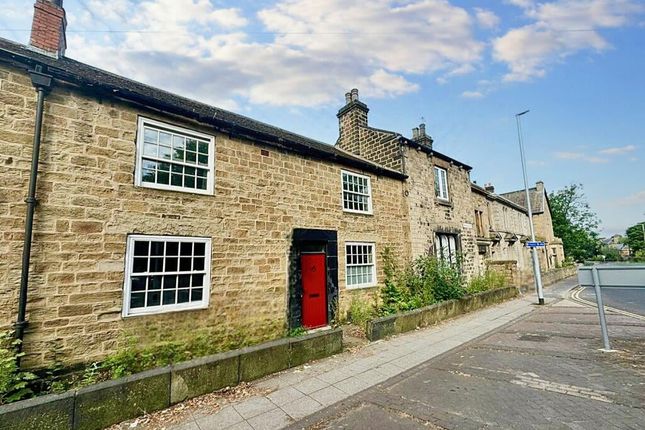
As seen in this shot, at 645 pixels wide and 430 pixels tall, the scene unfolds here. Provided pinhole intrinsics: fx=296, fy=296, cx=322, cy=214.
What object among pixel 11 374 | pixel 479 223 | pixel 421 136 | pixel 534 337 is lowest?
pixel 534 337

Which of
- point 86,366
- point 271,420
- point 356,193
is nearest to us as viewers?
point 271,420

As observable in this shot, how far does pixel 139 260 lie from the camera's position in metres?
6.02

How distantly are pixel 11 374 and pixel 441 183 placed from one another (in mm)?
15629

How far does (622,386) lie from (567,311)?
8.38 m

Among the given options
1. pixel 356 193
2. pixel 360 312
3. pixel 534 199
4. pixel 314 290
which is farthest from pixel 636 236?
pixel 314 290

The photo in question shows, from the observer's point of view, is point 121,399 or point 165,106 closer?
point 121,399

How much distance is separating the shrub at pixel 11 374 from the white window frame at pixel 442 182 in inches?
587

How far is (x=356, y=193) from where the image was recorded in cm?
1099

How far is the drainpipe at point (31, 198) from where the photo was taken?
4.75m

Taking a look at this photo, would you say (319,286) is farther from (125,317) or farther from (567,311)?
(567,311)

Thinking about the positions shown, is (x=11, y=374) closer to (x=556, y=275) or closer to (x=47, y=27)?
(x=47, y=27)

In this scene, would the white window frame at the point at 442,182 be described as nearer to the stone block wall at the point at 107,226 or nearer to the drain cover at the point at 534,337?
the drain cover at the point at 534,337

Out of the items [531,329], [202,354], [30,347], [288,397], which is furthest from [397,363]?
[30,347]

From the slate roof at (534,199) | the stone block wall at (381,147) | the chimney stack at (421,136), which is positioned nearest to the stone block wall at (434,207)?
the stone block wall at (381,147)
